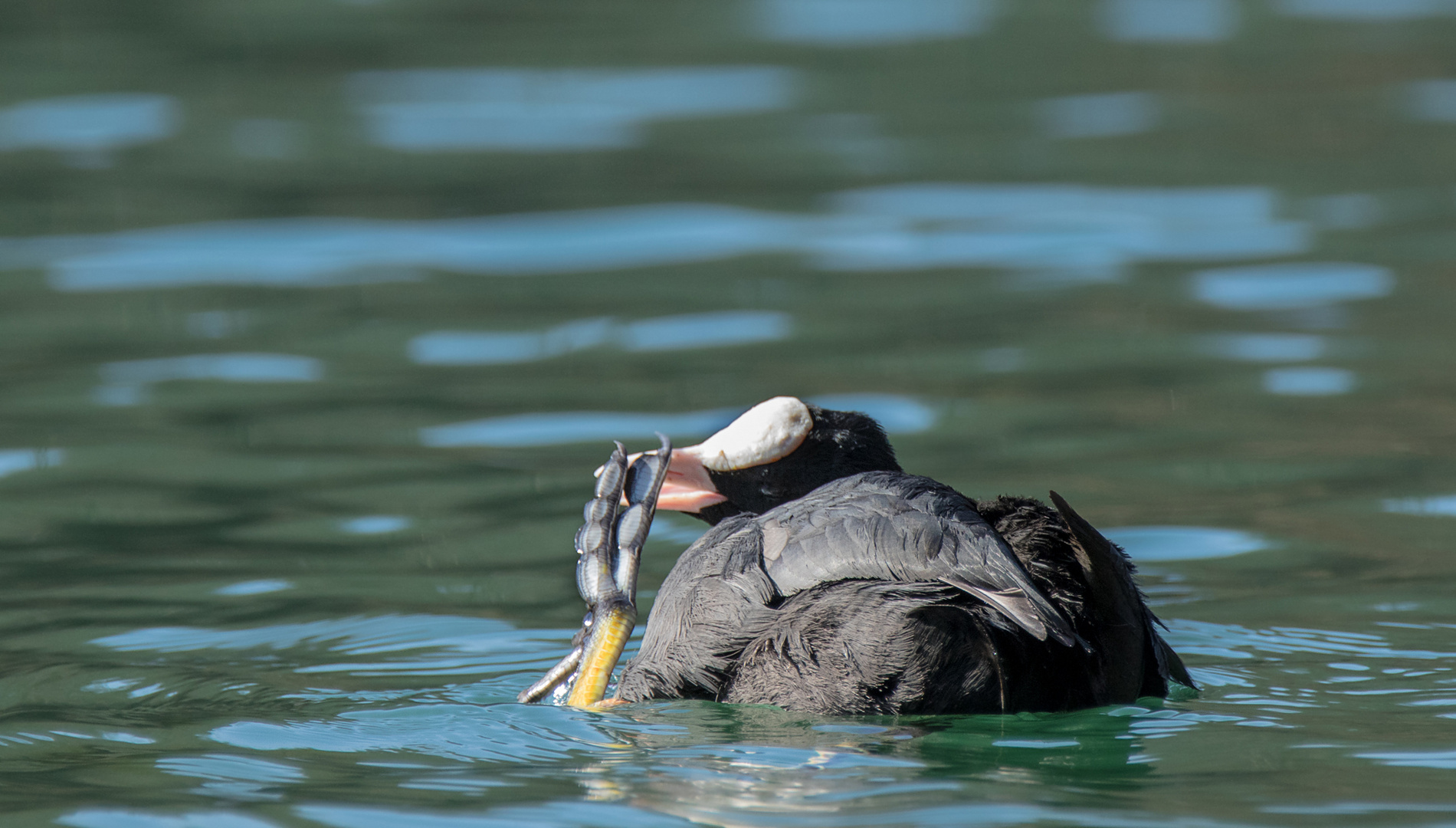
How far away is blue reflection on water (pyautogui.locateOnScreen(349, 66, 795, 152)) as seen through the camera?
1080 centimetres

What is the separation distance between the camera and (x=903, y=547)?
132 inches

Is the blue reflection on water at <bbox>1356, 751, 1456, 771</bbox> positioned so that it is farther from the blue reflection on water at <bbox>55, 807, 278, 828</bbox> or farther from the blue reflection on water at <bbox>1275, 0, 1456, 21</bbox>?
the blue reflection on water at <bbox>1275, 0, 1456, 21</bbox>

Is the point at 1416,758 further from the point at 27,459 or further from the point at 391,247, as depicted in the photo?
the point at 391,247

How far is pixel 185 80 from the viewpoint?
469 inches

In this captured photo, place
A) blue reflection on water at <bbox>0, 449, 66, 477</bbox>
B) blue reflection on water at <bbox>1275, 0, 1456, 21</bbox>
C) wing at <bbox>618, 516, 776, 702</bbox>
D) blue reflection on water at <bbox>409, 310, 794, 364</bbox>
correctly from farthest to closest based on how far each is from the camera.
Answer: blue reflection on water at <bbox>1275, 0, 1456, 21</bbox>
blue reflection on water at <bbox>409, 310, 794, 364</bbox>
blue reflection on water at <bbox>0, 449, 66, 477</bbox>
wing at <bbox>618, 516, 776, 702</bbox>

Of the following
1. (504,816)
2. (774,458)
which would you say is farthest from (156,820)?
(774,458)

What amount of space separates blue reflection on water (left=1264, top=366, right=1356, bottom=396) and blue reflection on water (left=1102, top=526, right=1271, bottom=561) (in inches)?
58.4

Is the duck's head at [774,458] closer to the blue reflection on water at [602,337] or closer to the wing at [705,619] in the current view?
the wing at [705,619]

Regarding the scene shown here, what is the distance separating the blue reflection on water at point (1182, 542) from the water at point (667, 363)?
0.02 m

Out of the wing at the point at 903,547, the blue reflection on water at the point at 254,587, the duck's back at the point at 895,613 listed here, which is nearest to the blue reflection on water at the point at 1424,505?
the duck's back at the point at 895,613

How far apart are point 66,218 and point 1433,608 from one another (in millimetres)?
6879

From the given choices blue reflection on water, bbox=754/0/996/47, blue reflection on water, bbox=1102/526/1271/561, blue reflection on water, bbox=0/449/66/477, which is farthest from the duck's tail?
blue reflection on water, bbox=754/0/996/47

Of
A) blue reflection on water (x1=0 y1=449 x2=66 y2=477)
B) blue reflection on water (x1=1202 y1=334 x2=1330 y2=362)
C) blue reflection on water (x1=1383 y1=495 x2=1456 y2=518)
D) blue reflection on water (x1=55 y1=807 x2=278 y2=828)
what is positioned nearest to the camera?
blue reflection on water (x1=55 y1=807 x2=278 y2=828)

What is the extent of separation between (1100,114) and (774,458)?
7525mm
